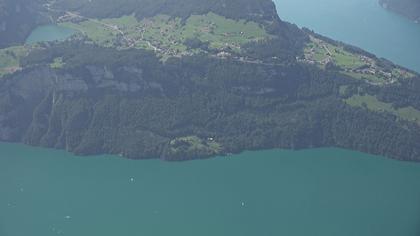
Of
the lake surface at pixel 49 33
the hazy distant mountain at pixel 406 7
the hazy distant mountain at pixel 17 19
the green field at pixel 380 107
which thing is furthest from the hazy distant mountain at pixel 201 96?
the hazy distant mountain at pixel 406 7

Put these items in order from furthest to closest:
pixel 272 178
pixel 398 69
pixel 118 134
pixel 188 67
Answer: pixel 398 69 < pixel 188 67 < pixel 118 134 < pixel 272 178

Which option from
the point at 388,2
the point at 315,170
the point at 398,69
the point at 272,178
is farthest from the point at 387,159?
the point at 388,2

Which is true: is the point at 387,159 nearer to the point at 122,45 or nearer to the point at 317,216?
the point at 317,216

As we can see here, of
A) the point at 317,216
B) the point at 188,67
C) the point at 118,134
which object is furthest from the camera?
the point at 188,67

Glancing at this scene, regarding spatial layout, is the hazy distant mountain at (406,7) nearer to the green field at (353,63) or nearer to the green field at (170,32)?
the green field at (353,63)

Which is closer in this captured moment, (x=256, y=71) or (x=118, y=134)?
(x=118, y=134)

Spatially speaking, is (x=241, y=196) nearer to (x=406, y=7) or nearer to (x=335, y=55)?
(x=335, y=55)
